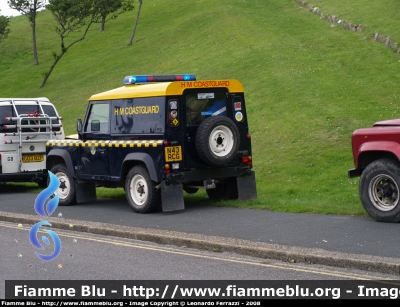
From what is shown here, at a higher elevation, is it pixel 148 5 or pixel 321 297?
pixel 148 5

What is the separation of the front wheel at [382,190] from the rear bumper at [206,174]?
3088 mm

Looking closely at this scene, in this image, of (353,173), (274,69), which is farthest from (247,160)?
(274,69)

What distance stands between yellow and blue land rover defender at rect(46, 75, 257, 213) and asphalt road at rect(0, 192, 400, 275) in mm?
599

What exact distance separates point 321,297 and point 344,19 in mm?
34259

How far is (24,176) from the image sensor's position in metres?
17.6

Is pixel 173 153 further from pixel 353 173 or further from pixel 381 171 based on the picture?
pixel 381 171

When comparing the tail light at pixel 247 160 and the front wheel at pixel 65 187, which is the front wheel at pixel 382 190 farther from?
the front wheel at pixel 65 187

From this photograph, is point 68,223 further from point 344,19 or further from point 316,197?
point 344,19

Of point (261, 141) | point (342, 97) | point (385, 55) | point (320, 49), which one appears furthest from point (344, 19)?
point (261, 141)

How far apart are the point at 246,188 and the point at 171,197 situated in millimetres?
1714

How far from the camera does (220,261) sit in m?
8.76

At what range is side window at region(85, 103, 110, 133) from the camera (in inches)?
544

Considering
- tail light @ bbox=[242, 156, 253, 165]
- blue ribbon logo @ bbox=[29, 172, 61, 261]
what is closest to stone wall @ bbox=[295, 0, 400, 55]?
tail light @ bbox=[242, 156, 253, 165]

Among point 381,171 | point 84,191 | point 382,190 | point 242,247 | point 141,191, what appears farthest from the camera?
point 84,191
